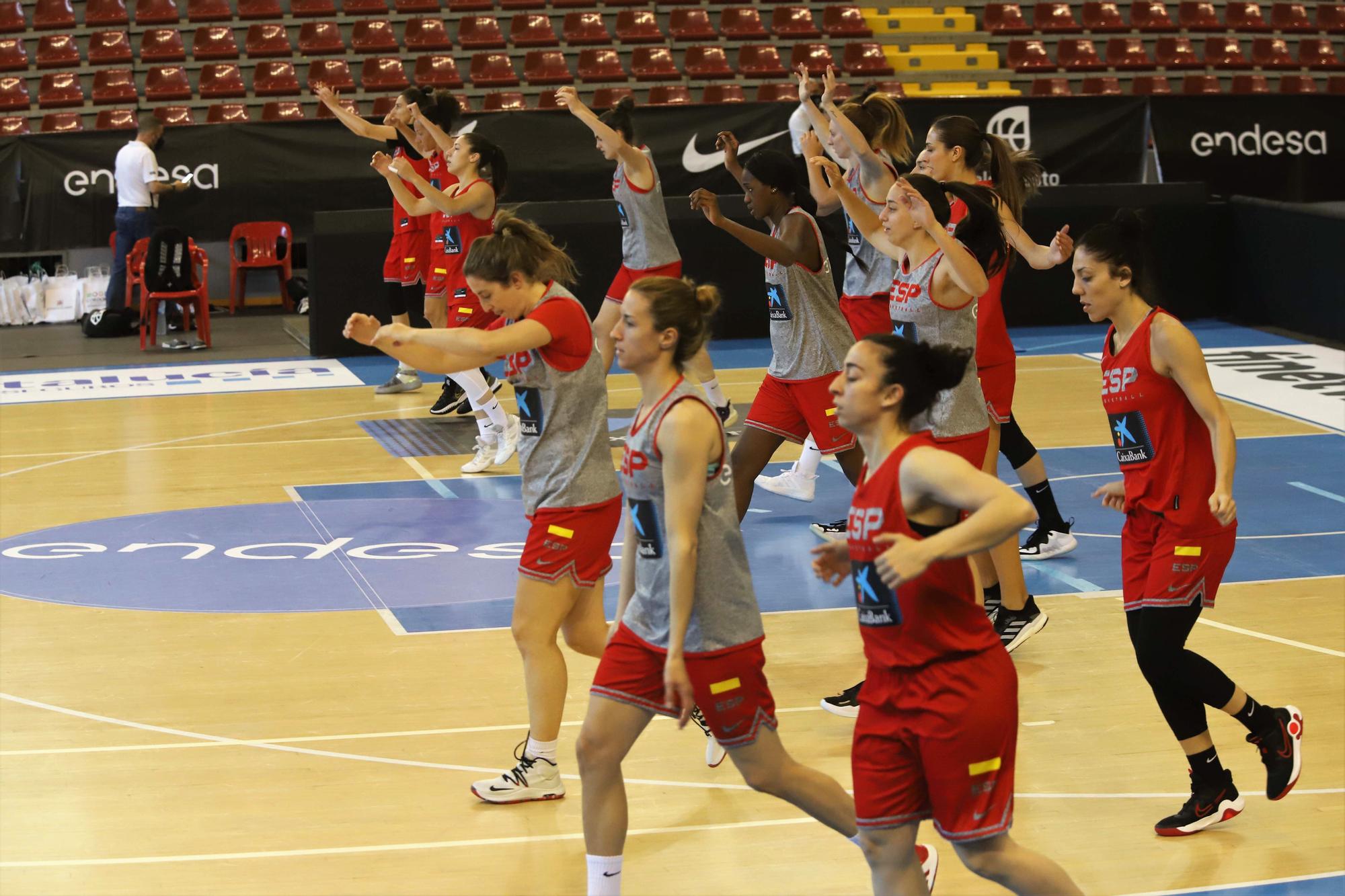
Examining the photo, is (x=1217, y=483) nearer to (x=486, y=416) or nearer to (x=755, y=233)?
(x=755, y=233)

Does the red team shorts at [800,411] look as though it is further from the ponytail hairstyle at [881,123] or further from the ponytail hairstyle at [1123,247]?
the ponytail hairstyle at [1123,247]

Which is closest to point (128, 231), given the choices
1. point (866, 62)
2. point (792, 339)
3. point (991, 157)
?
point (866, 62)

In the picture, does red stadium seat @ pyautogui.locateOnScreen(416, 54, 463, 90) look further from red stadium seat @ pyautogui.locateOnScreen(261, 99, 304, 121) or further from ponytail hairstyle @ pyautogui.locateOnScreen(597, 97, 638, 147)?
ponytail hairstyle @ pyautogui.locateOnScreen(597, 97, 638, 147)

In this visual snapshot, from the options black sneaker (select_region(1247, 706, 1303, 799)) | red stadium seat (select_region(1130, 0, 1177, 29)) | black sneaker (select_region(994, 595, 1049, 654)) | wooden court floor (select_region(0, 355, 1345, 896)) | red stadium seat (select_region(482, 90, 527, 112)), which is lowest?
wooden court floor (select_region(0, 355, 1345, 896))

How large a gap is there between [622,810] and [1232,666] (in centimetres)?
330

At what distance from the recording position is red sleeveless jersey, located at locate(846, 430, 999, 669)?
347 cm

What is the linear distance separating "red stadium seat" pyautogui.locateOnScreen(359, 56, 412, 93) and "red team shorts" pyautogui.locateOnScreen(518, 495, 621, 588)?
1370 centimetres

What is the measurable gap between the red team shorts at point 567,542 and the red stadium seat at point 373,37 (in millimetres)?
14253

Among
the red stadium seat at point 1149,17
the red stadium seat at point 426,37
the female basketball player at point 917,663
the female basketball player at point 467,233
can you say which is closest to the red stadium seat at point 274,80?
the red stadium seat at point 426,37

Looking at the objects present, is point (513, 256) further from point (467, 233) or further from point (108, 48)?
point (108, 48)

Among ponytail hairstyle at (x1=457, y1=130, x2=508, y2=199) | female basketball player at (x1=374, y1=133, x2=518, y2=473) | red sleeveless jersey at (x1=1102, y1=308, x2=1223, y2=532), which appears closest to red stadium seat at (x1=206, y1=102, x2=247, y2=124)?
female basketball player at (x1=374, y1=133, x2=518, y2=473)

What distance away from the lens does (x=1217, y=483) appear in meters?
4.53

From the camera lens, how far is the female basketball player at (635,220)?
9.61m

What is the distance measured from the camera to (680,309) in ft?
13.3
